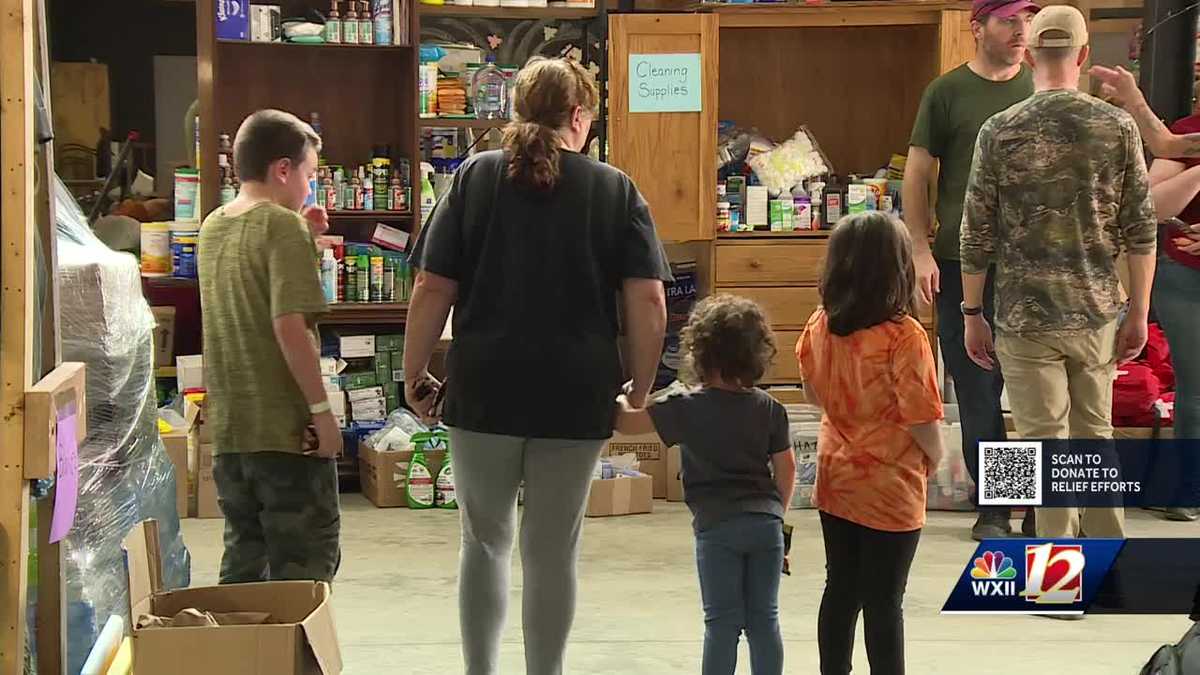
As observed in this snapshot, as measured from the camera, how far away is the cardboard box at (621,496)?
5918 mm

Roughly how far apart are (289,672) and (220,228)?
1061mm

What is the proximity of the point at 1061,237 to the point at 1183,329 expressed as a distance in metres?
1.10

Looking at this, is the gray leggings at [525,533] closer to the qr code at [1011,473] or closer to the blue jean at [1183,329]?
the qr code at [1011,473]

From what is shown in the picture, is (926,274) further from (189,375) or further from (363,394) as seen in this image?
(189,375)

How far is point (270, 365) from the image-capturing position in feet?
11.6

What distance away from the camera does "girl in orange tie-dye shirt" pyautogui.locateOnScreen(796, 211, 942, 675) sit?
3299 millimetres

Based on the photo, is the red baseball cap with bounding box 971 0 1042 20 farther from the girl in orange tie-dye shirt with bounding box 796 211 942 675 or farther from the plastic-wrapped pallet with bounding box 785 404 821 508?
the girl in orange tie-dye shirt with bounding box 796 211 942 675

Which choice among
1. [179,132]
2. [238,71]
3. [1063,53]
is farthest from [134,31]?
[1063,53]

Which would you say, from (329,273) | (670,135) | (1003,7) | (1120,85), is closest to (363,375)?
(329,273)

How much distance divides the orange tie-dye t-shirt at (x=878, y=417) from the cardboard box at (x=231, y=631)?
112 centimetres

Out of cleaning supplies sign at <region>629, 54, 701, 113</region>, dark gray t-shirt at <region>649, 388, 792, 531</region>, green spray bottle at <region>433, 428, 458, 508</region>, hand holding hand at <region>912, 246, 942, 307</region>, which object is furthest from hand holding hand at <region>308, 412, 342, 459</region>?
cleaning supplies sign at <region>629, 54, 701, 113</region>

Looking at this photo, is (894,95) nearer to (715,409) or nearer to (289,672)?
(715,409)

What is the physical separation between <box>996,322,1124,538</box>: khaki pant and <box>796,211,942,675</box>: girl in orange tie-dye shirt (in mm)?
1197

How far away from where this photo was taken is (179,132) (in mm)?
11234
